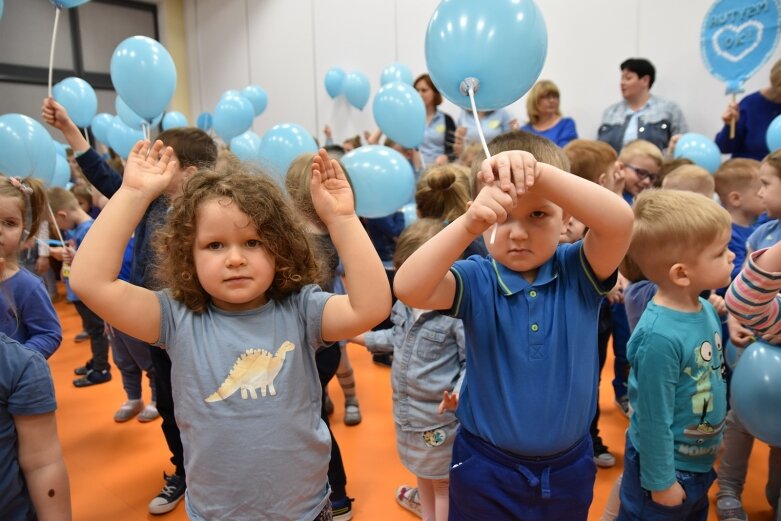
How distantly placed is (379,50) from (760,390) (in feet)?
19.3

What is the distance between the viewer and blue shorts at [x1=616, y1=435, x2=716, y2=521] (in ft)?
4.28

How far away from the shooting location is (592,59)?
4.73m

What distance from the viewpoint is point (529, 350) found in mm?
1067

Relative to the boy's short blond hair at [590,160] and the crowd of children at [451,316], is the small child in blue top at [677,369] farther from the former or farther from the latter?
the boy's short blond hair at [590,160]

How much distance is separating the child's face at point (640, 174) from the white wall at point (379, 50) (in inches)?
69.9

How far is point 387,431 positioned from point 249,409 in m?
1.61

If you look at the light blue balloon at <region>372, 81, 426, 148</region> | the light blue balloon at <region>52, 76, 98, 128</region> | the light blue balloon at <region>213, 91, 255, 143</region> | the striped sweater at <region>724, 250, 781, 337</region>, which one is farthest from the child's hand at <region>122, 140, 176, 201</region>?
the light blue balloon at <region>213, 91, 255, 143</region>

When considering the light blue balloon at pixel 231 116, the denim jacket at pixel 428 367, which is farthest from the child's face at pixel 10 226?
the light blue balloon at pixel 231 116

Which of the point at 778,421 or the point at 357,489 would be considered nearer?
the point at 778,421

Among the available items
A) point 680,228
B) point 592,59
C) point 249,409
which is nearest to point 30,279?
point 249,409

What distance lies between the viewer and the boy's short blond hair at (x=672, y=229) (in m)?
1.33

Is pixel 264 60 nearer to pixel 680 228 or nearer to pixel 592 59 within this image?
pixel 592 59

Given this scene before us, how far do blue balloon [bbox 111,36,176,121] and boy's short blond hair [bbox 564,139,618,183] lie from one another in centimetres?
172

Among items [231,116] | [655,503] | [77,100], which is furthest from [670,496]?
[77,100]
